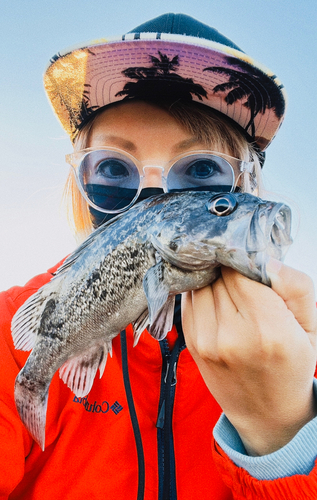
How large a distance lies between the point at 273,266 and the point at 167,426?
127cm

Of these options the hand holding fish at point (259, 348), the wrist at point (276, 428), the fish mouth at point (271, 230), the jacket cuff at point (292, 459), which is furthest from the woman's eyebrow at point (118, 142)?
the jacket cuff at point (292, 459)

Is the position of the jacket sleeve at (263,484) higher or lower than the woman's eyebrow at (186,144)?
lower

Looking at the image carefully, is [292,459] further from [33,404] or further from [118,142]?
[118,142]

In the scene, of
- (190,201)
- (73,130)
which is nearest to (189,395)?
(190,201)

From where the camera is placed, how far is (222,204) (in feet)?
4.58

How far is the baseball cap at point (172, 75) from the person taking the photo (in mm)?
2316

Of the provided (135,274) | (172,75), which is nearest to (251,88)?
(172,75)

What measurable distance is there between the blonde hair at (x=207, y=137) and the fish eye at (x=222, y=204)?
1.16m

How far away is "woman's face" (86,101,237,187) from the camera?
231 centimetres

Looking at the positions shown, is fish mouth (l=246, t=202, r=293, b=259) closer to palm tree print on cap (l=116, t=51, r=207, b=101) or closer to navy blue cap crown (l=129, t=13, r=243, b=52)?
palm tree print on cap (l=116, t=51, r=207, b=101)

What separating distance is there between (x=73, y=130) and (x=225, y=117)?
4.40 ft

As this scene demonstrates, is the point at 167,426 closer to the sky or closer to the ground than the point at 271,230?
closer to the ground

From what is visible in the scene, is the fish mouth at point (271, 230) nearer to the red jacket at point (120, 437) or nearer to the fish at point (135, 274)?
the fish at point (135, 274)

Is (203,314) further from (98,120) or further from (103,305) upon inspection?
(98,120)
